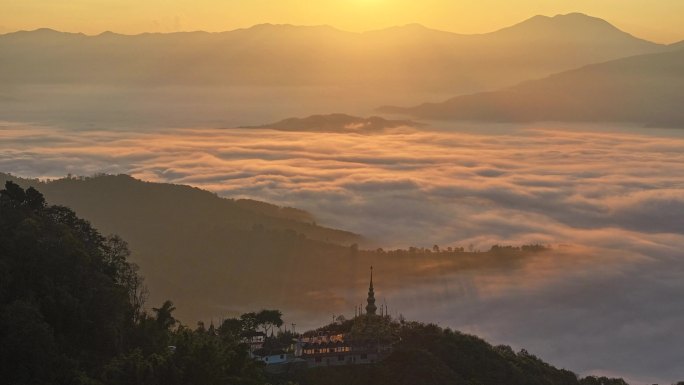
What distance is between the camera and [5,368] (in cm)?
3466

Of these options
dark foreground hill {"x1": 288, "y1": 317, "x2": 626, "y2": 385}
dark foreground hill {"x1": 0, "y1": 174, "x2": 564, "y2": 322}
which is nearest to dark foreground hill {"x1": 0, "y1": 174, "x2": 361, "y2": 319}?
dark foreground hill {"x1": 0, "y1": 174, "x2": 564, "y2": 322}

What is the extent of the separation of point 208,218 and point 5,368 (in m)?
103

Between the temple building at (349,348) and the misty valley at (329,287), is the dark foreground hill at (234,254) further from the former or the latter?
the temple building at (349,348)

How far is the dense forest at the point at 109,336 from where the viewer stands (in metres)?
35.5

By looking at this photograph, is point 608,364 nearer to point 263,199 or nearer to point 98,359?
point 98,359

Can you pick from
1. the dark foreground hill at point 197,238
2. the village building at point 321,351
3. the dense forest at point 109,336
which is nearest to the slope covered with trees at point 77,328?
the dense forest at point 109,336

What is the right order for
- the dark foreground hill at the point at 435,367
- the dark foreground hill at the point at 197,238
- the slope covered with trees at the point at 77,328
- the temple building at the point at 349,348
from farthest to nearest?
the dark foreground hill at the point at 197,238 → the temple building at the point at 349,348 → the dark foreground hill at the point at 435,367 → the slope covered with trees at the point at 77,328

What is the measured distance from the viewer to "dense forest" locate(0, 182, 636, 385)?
35.5 m

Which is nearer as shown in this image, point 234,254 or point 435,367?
point 435,367

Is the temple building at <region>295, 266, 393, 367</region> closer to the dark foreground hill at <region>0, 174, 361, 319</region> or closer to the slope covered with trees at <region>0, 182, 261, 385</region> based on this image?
the slope covered with trees at <region>0, 182, 261, 385</region>

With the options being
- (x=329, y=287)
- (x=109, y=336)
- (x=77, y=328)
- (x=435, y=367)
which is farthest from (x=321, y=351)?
(x=329, y=287)

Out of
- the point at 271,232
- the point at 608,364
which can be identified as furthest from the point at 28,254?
the point at 271,232

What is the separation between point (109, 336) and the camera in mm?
40375

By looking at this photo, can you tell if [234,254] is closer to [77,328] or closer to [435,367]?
[435,367]
